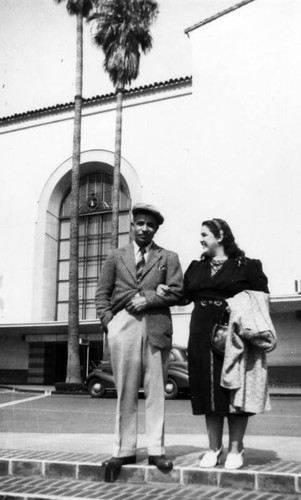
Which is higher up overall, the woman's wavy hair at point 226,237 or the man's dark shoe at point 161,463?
the woman's wavy hair at point 226,237

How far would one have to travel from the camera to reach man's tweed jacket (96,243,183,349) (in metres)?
4.84

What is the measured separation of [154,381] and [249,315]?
910 mm

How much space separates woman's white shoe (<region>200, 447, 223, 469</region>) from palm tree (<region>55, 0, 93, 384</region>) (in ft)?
58.1

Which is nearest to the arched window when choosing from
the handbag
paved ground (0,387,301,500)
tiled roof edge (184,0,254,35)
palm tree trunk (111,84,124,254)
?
palm tree trunk (111,84,124,254)

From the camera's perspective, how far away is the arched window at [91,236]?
29.5 metres

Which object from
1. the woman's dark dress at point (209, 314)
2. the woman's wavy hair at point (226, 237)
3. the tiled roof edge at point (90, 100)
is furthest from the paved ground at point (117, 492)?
the tiled roof edge at point (90, 100)

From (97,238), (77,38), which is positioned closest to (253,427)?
(77,38)

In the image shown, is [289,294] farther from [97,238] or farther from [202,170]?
[97,238]

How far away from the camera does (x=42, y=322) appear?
27.7 metres

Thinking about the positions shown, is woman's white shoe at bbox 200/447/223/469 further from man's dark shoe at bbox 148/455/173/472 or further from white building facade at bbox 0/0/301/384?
white building facade at bbox 0/0/301/384

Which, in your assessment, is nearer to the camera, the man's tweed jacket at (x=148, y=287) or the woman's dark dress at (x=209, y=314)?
the woman's dark dress at (x=209, y=314)

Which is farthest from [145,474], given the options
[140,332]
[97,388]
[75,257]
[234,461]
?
[75,257]

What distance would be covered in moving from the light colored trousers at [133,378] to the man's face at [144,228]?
2.10 feet

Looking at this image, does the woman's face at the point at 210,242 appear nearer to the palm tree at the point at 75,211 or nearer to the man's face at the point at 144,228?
the man's face at the point at 144,228
